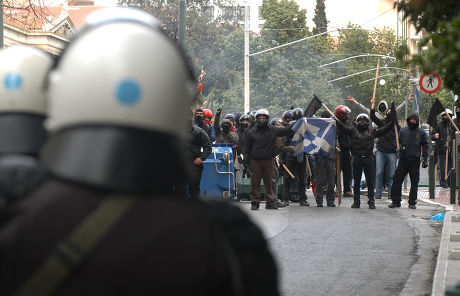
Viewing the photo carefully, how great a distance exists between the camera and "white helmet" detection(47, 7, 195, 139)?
6.08 feet

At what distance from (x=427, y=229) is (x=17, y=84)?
12377 mm

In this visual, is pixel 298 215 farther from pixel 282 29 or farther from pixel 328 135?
pixel 282 29

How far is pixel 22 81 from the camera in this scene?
2732 mm

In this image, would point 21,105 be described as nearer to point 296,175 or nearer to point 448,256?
point 448,256

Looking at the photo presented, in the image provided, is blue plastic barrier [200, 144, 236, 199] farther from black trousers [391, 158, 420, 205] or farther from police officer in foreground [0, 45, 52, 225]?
police officer in foreground [0, 45, 52, 225]

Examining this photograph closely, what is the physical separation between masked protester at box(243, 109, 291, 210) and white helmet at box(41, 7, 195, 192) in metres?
15.0

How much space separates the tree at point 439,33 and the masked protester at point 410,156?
11.2 meters

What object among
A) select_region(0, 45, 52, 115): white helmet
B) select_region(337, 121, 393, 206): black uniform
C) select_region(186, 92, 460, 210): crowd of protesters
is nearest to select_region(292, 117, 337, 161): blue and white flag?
select_region(186, 92, 460, 210): crowd of protesters

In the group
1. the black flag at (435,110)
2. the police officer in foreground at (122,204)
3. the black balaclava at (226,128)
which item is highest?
the black flag at (435,110)

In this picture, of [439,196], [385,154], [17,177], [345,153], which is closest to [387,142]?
[385,154]

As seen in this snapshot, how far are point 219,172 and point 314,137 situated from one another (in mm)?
2039

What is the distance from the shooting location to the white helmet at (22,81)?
266cm

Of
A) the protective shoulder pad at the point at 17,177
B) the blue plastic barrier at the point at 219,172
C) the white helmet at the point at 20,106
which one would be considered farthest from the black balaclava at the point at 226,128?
the protective shoulder pad at the point at 17,177

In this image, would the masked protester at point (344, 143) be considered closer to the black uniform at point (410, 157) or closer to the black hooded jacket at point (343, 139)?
the black hooded jacket at point (343, 139)
